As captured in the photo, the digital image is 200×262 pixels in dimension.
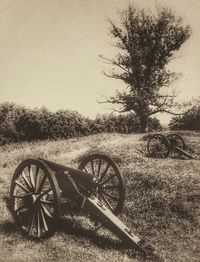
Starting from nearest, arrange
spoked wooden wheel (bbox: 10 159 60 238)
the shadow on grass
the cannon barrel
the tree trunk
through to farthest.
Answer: the shadow on grass < spoked wooden wheel (bbox: 10 159 60 238) < the cannon barrel < the tree trunk

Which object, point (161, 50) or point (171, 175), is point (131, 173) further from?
point (161, 50)

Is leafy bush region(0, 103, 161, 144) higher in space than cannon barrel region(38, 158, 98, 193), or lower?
higher

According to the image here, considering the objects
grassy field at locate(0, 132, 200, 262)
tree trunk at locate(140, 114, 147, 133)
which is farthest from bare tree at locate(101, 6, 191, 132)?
grassy field at locate(0, 132, 200, 262)

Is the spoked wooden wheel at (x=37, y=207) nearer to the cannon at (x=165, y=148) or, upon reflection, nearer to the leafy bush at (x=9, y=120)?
the cannon at (x=165, y=148)

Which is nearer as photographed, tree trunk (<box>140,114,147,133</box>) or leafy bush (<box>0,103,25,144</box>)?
leafy bush (<box>0,103,25,144</box>)

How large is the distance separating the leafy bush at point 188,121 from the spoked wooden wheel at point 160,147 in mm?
11416

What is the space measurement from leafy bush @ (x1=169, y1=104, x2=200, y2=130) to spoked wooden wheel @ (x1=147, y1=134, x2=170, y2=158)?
11416 millimetres

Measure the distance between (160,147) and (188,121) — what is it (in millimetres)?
12535

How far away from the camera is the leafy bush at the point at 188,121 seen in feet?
94.0

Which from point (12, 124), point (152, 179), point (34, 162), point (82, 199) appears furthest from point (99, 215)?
point (12, 124)

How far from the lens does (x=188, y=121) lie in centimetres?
2902

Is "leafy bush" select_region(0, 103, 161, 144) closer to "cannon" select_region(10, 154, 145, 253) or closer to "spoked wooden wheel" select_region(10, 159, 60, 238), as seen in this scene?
"spoked wooden wheel" select_region(10, 159, 60, 238)

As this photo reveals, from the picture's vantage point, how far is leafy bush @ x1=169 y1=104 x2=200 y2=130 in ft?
94.0

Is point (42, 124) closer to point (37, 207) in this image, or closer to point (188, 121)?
point (188, 121)
